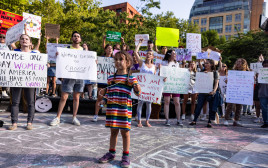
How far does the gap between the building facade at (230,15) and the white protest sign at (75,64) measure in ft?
206

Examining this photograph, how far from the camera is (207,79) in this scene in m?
5.52

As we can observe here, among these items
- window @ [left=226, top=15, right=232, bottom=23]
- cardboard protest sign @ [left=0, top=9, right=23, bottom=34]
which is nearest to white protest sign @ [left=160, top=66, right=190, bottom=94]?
cardboard protest sign @ [left=0, top=9, right=23, bottom=34]

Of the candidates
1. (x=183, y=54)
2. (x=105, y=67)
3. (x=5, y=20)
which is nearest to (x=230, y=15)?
(x=183, y=54)

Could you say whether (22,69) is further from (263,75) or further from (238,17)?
(238,17)

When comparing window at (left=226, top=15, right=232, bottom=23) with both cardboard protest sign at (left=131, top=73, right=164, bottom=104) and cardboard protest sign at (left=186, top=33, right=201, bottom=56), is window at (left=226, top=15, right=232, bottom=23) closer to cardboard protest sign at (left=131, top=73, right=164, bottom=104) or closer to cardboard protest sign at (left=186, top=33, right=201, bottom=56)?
cardboard protest sign at (left=186, top=33, right=201, bottom=56)

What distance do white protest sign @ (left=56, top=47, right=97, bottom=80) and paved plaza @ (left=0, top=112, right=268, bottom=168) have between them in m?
1.13

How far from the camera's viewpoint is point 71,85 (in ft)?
15.2

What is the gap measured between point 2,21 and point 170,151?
5.77 metres

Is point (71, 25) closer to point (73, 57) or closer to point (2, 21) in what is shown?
point (2, 21)

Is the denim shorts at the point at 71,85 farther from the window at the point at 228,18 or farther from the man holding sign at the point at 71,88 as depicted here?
the window at the point at 228,18

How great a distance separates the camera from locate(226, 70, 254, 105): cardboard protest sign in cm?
584

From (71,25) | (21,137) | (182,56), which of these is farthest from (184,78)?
(71,25)

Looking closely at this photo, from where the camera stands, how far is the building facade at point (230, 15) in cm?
6357

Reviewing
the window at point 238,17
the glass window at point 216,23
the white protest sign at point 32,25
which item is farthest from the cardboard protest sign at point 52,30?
the window at point 238,17
